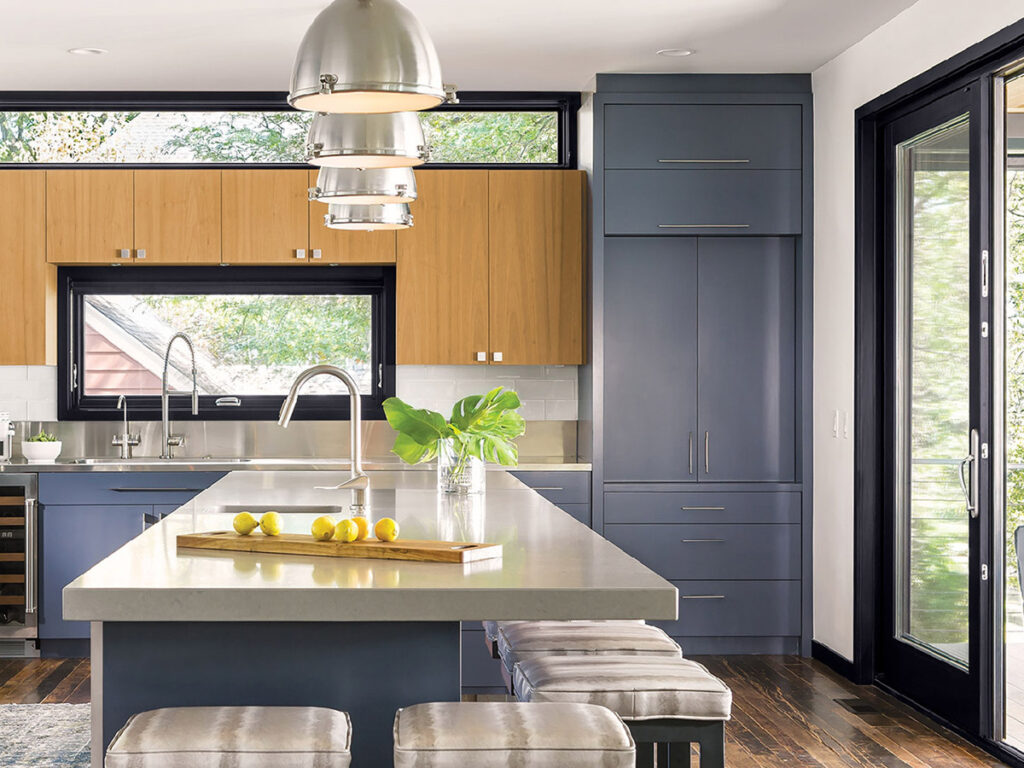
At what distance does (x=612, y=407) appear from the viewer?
569 centimetres

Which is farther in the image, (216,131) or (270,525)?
(216,131)

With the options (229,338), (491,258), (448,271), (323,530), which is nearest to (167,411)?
(229,338)

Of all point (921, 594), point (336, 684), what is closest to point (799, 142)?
point (921, 594)

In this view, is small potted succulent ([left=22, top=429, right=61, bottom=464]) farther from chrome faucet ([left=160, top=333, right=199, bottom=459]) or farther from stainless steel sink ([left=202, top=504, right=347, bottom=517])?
stainless steel sink ([left=202, top=504, right=347, bottom=517])

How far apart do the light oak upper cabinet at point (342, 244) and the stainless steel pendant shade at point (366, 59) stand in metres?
3.42

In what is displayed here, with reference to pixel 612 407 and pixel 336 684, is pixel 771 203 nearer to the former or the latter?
pixel 612 407

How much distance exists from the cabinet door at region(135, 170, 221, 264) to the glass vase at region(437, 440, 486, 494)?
8.28 ft

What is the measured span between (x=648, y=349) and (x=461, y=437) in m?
2.21

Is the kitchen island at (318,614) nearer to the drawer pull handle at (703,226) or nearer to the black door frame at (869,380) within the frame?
the black door frame at (869,380)

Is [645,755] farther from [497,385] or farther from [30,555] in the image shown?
[30,555]

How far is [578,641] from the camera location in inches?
110

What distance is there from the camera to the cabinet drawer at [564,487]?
18.2 feet

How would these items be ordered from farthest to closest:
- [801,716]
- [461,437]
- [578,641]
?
1. [801,716]
2. [461,437]
3. [578,641]

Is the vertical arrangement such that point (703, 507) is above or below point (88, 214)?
below
